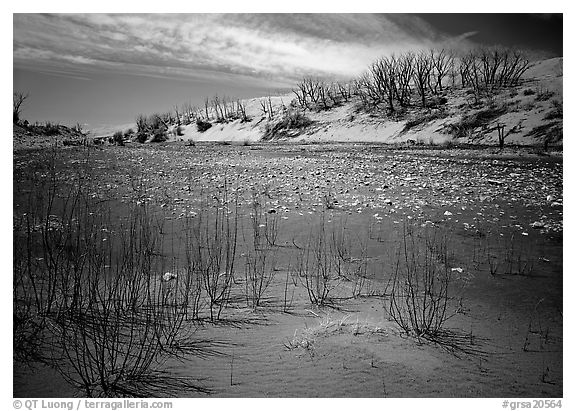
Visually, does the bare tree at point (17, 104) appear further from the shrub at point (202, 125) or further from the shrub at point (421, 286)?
the shrub at point (202, 125)

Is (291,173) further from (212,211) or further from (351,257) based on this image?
(351,257)

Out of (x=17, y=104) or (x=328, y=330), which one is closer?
(x=328, y=330)

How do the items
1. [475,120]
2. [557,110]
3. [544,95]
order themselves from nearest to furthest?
[557,110]
[544,95]
[475,120]

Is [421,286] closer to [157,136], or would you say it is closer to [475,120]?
[475,120]

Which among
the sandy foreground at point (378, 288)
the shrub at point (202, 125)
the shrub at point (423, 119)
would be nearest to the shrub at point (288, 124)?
the shrub at point (202, 125)

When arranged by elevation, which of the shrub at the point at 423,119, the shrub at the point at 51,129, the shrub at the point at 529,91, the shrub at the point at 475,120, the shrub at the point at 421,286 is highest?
the shrub at the point at 423,119

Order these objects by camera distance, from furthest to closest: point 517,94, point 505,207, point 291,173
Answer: point 517,94 → point 291,173 → point 505,207

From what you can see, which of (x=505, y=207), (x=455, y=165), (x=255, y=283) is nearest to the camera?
(x=255, y=283)

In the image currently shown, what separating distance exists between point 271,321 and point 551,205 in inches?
153

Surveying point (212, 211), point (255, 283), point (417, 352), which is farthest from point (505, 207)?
point (212, 211)

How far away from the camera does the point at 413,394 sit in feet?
8.25

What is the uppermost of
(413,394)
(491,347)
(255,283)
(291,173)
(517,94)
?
(517,94)

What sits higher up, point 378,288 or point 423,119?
point 423,119

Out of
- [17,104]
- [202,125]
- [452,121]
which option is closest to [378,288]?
[17,104]
